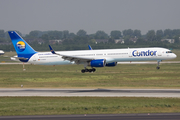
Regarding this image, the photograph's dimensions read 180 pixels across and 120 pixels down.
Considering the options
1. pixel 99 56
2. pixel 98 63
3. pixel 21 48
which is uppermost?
pixel 21 48

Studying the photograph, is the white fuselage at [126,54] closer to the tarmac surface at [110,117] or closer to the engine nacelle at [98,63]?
the engine nacelle at [98,63]

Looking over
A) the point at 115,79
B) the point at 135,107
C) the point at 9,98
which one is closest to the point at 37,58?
the point at 115,79

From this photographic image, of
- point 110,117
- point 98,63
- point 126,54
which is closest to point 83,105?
point 110,117

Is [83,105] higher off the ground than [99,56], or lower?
lower

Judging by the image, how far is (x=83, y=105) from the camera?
25156 millimetres

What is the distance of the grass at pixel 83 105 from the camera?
74.3 ft

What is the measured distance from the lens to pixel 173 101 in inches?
1041

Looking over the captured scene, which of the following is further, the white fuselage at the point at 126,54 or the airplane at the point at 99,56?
the white fuselage at the point at 126,54

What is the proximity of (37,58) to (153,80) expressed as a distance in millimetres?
23170

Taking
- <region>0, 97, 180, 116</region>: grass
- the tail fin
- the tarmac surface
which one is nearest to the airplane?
the tail fin

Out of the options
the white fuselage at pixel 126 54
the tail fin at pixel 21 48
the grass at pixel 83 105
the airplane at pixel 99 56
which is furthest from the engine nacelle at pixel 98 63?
the grass at pixel 83 105

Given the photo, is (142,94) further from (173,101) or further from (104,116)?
(104,116)

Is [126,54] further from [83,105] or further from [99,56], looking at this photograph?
[83,105]

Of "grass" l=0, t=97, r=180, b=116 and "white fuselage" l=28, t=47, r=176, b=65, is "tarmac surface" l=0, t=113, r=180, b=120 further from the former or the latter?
"white fuselage" l=28, t=47, r=176, b=65
